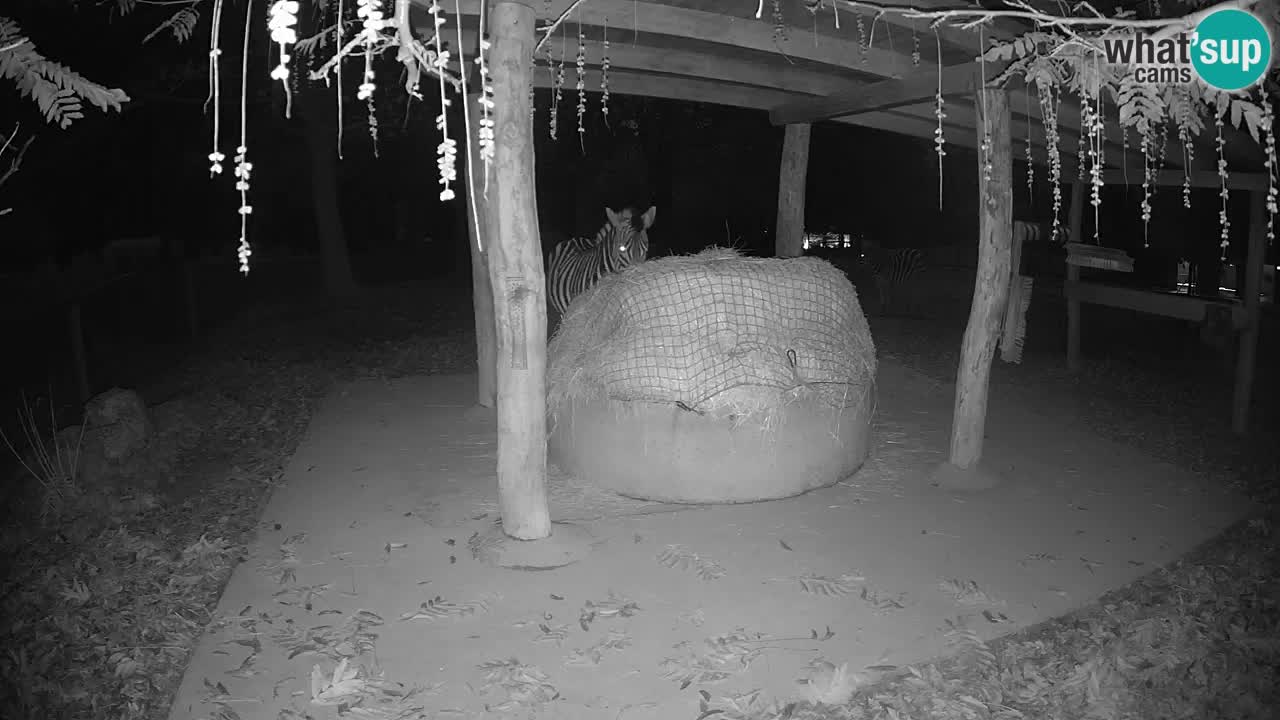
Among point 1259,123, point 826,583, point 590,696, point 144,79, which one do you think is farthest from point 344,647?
point 144,79

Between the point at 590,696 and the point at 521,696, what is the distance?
0.25m

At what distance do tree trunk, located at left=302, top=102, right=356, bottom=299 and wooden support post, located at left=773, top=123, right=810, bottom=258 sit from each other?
9.53 meters

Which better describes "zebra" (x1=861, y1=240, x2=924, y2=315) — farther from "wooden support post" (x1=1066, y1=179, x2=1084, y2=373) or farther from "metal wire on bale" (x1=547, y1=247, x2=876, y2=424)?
"metal wire on bale" (x1=547, y1=247, x2=876, y2=424)

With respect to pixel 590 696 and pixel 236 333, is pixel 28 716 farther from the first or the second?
pixel 236 333

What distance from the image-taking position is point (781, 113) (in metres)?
8.00

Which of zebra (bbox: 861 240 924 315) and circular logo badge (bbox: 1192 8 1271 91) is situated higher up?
circular logo badge (bbox: 1192 8 1271 91)

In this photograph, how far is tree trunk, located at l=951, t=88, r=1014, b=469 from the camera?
5.45 m

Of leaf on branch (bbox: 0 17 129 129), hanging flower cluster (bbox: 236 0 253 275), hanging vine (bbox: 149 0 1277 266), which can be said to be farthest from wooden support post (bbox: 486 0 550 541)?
hanging flower cluster (bbox: 236 0 253 275)

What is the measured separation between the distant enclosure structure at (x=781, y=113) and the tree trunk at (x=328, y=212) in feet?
29.5

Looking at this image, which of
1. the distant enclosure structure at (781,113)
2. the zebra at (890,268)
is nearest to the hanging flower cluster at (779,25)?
the distant enclosure structure at (781,113)

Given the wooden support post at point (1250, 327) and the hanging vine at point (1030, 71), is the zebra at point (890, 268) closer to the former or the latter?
the wooden support post at point (1250, 327)

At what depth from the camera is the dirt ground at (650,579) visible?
333cm

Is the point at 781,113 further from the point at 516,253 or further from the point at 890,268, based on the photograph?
the point at 890,268

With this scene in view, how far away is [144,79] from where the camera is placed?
1052cm
